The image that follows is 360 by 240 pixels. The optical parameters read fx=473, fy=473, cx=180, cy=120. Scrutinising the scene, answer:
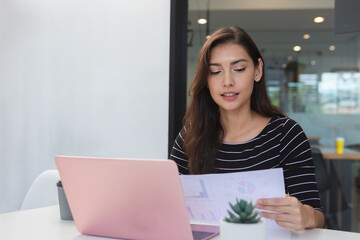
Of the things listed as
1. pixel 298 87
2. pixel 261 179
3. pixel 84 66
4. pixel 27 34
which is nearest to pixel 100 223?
pixel 261 179

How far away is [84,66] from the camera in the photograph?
3.33 m

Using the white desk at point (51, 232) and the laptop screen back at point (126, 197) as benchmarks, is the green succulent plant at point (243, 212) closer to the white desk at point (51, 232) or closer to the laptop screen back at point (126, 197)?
the laptop screen back at point (126, 197)

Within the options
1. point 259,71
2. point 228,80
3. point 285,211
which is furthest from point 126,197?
point 259,71

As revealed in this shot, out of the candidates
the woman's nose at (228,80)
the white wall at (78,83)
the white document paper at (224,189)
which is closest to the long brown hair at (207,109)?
the woman's nose at (228,80)

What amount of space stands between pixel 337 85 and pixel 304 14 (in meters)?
0.47

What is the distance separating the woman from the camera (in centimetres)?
193

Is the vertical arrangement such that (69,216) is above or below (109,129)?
below

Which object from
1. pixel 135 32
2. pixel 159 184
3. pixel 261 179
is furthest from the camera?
pixel 135 32

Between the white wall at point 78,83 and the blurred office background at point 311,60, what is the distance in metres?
0.62

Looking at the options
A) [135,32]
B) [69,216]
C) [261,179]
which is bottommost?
[69,216]

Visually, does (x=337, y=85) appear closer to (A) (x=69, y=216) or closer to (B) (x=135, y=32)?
(B) (x=135, y=32)

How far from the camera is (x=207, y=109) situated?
7.16 ft

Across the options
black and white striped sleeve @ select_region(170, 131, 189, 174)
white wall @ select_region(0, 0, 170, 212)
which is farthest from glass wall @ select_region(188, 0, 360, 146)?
black and white striped sleeve @ select_region(170, 131, 189, 174)

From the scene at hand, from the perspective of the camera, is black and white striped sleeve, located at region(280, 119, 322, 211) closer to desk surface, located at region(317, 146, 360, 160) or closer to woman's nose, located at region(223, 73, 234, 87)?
woman's nose, located at region(223, 73, 234, 87)
